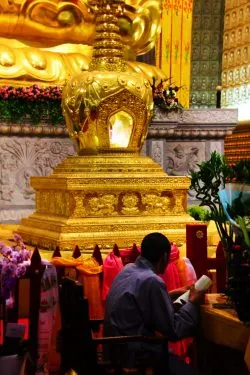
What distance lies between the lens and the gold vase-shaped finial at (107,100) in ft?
19.2

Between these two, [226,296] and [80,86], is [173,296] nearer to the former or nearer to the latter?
[226,296]

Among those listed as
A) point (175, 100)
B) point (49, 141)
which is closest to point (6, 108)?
point (49, 141)

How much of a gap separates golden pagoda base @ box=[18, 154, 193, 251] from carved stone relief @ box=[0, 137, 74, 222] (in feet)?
6.28

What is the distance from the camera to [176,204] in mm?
5922

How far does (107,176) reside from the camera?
5.67 metres

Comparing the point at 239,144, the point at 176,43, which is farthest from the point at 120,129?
the point at 239,144

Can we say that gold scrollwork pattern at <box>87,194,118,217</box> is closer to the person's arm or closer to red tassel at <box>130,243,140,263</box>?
red tassel at <box>130,243,140,263</box>

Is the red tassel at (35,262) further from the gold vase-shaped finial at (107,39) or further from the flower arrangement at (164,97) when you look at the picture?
the flower arrangement at (164,97)

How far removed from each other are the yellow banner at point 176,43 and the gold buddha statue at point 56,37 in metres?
1.89

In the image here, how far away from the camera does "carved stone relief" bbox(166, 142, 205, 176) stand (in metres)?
8.90

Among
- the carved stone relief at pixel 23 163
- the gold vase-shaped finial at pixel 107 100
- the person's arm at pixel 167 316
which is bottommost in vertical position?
the person's arm at pixel 167 316

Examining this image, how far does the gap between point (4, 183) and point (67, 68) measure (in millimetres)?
1296

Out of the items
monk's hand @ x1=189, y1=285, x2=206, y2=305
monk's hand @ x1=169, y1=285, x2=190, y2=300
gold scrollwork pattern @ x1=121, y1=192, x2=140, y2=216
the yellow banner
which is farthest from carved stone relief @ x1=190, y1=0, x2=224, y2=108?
monk's hand @ x1=189, y1=285, x2=206, y2=305

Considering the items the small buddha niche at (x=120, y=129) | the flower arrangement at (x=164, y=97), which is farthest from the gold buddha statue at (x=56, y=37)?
the small buddha niche at (x=120, y=129)
